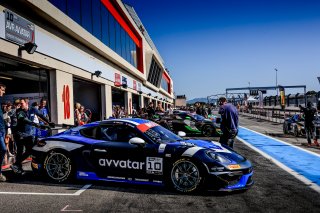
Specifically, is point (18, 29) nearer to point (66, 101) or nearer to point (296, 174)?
point (66, 101)

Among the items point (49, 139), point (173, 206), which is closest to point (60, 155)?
point (49, 139)

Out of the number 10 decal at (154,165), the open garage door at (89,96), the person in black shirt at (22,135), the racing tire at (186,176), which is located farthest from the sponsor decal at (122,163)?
the open garage door at (89,96)

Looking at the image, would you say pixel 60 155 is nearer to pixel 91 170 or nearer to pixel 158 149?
pixel 91 170

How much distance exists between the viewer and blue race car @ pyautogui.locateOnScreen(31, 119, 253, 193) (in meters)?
4.90

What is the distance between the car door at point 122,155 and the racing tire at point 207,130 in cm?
947

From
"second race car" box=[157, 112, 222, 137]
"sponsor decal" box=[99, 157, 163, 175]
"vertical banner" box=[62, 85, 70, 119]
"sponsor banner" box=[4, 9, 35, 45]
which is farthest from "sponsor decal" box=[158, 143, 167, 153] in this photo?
"second race car" box=[157, 112, 222, 137]

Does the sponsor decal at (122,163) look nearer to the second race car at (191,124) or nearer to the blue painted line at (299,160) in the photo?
the blue painted line at (299,160)

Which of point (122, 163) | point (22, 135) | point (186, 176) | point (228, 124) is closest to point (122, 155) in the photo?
point (122, 163)

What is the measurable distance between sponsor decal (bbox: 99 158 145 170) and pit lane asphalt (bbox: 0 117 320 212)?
0.40m

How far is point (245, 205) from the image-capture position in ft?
14.2

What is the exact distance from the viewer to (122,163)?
536cm

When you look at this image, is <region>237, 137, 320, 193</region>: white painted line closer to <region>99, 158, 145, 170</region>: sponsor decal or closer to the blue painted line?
the blue painted line

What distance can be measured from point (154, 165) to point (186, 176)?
575 millimetres

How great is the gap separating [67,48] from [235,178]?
9.16 metres
